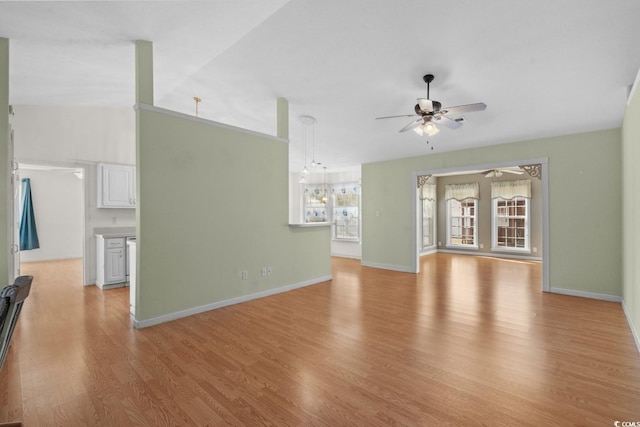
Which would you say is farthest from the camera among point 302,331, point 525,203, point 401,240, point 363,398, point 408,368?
point 525,203

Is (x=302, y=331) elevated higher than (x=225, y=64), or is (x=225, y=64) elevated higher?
(x=225, y=64)

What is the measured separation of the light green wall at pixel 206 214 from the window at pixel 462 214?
6.40 metres

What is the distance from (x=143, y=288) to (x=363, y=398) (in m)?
2.54

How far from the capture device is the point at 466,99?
3.84 meters

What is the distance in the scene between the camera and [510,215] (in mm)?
8492

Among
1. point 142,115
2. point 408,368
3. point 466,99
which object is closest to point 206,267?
point 142,115

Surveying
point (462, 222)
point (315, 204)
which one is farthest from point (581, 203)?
point (315, 204)

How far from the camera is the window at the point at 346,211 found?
28.3 ft

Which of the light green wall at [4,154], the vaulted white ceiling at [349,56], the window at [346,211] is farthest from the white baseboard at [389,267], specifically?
the light green wall at [4,154]

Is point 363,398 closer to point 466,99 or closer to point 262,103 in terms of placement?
point 466,99

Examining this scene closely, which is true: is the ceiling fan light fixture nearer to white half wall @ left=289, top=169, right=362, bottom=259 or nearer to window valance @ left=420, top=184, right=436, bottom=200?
white half wall @ left=289, top=169, right=362, bottom=259

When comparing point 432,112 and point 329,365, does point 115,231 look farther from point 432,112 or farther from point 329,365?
point 432,112

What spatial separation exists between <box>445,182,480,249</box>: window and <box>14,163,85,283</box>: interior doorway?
1022 centimetres

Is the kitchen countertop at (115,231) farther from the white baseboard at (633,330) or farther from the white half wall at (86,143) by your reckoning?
the white baseboard at (633,330)
